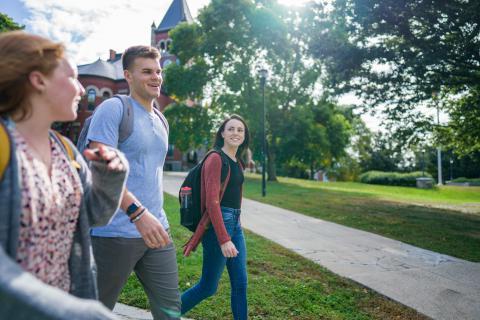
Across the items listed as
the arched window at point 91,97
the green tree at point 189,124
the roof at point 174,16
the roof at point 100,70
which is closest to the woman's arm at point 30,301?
the green tree at point 189,124

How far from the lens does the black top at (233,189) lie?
135 inches

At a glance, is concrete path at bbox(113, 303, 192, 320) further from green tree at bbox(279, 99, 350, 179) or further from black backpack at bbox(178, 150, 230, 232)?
green tree at bbox(279, 99, 350, 179)

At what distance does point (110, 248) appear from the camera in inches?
93.1

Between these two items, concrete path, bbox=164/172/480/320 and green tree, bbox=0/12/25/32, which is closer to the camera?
concrete path, bbox=164/172/480/320

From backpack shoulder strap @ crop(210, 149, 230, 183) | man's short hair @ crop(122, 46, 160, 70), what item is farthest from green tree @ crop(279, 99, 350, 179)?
man's short hair @ crop(122, 46, 160, 70)

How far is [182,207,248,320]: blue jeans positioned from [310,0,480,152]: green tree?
9.91 meters

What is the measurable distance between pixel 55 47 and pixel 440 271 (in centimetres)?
605

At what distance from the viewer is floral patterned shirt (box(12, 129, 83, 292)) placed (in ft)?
4.08

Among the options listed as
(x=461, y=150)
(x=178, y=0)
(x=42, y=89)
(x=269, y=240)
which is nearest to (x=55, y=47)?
(x=42, y=89)

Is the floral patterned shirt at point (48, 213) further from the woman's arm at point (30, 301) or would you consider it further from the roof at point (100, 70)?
the roof at point (100, 70)

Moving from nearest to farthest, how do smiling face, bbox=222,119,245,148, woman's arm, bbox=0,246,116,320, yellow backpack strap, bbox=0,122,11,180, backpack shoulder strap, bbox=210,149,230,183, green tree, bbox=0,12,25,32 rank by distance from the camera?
woman's arm, bbox=0,246,116,320
yellow backpack strap, bbox=0,122,11,180
backpack shoulder strap, bbox=210,149,230,183
smiling face, bbox=222,119,245,148
green tree, bbox=0,12,25,32

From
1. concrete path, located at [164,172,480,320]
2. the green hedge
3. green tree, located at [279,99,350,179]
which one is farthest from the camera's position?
the green hedge

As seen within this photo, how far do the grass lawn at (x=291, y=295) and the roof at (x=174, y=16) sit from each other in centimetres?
5026

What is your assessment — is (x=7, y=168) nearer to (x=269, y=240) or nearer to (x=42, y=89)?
(x=42, y=89)
